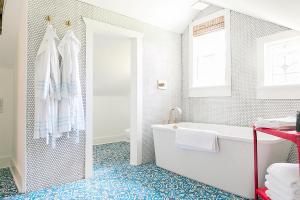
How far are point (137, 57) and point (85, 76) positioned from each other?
871mm

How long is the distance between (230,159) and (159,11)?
7.57ft

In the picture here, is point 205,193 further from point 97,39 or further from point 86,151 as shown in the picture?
point 97,39

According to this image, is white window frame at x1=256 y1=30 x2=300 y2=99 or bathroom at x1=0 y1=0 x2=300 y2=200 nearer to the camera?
bathroom at x1=0 y1=0 x2=300 y2=200

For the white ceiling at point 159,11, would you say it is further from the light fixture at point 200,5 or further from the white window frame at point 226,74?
the white window frame at point 226,74

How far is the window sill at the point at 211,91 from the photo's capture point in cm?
322

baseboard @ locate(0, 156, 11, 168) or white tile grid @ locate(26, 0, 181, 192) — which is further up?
white tile grid @ locate(26, 0, 181, 192)

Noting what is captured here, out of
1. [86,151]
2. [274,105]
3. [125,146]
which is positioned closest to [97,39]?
[86,151]

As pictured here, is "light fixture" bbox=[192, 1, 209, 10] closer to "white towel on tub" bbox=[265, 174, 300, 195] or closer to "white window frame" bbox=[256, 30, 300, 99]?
"white window frame" bbox=[256, 30, 300, 99]

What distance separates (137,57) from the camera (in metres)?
3.29

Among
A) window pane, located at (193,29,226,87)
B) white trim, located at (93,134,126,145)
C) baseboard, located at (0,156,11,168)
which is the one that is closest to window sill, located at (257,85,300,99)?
window pane, located at (193,29,226,87)

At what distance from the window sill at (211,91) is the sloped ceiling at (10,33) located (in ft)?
8.64

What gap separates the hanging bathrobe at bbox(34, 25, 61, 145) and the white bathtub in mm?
1386

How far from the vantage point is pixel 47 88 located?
7.39 feet

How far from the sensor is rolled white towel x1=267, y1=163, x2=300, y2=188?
1.45 m
